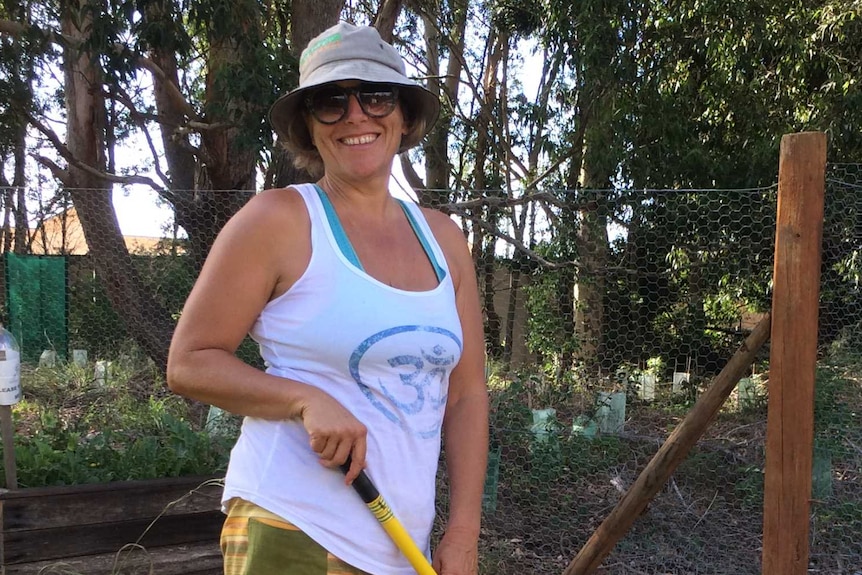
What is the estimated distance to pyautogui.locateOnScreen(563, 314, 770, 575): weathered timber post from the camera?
2334 mm

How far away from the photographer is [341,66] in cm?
122

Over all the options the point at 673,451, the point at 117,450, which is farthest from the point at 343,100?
the point at 117,450

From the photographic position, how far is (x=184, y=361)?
43.6 inches

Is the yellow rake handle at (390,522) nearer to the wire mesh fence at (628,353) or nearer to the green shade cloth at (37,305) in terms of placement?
the wire mesh fence at (628,353)

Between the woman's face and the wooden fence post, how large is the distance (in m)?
1.39

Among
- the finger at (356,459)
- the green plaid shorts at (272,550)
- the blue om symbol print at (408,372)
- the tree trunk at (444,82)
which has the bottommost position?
the green plaid shorts at (272,550)

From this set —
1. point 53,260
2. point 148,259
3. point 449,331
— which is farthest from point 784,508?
point 53,260

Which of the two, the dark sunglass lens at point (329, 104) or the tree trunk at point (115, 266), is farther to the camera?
the tree trunk at point (115, 266)

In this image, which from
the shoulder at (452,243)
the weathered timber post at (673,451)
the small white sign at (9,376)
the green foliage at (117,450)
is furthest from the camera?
the green foliage at (117,450)

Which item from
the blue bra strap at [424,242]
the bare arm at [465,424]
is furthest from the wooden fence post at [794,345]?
the blue bra strap at [424,242]

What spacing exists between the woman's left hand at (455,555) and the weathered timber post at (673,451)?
1.36 meters

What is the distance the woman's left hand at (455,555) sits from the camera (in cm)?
130

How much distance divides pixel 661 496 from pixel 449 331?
11.1 ft

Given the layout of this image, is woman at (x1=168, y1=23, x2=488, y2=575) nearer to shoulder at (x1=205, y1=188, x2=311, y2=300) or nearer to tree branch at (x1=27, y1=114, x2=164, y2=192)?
shoulder at (x1=205, y1=188, x2=311, y2=300)
